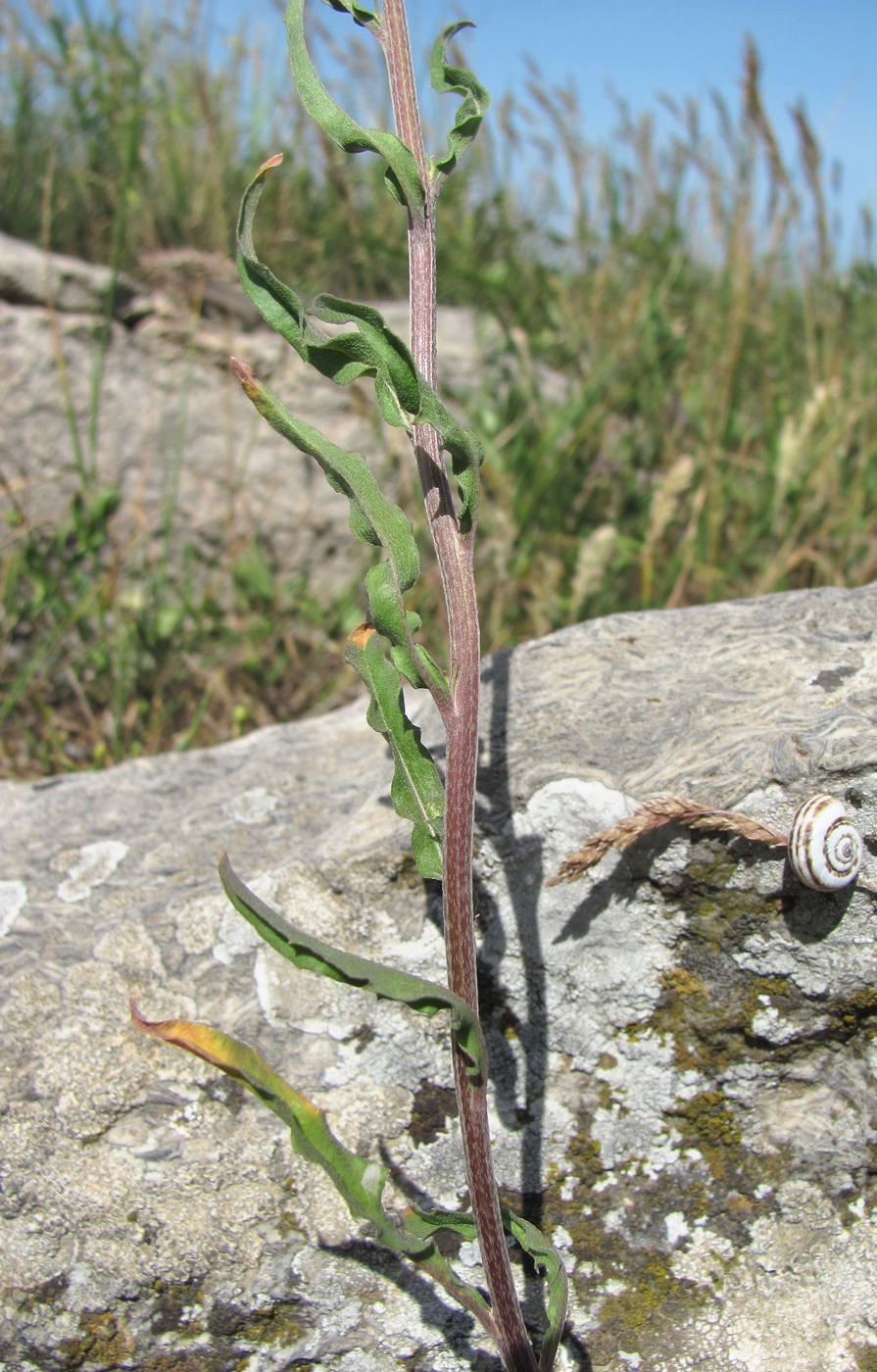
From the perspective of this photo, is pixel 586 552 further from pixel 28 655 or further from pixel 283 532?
pixel 28 655

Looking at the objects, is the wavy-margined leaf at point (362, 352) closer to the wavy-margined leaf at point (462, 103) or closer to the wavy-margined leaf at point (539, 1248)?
the wavy-margined leaf at point (462, 103)

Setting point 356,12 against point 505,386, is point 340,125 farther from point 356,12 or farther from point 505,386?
point 505,386

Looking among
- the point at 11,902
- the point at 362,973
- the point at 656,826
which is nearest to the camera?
the point at 362,973

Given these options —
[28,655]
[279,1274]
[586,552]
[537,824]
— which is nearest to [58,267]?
[28,655]

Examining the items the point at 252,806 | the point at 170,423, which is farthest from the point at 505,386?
the point at 252,806

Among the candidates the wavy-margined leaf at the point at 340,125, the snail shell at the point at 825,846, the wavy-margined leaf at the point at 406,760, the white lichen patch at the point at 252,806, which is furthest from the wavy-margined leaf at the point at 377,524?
the white lichen patch at the point at 252,806
